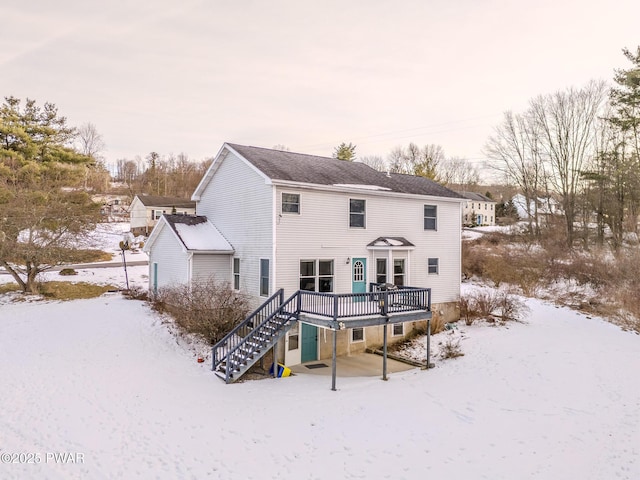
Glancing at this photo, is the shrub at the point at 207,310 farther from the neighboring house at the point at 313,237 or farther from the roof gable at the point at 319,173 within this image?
the roof gable at the point at 319,173

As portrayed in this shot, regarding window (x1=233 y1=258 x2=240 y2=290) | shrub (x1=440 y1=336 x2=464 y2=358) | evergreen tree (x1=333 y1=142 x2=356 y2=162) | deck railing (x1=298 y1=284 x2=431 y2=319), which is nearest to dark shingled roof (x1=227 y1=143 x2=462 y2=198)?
window (x1=233 y1=258 x2=240 y2=290)

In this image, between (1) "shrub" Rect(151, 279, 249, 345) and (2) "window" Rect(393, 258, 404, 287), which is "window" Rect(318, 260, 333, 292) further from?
(2) "window" Rect(393, 258, 404, 287)

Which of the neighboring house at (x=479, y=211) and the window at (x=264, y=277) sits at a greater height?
the neighboring house at (x=479, y=211)

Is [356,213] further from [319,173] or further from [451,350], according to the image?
[451,350]

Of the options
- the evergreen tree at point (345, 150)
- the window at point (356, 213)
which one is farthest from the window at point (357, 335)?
the evergreen tree at point (345, 150)

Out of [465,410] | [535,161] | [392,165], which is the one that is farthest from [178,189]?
[465,410]

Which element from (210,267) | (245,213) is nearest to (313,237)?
(245,213)
